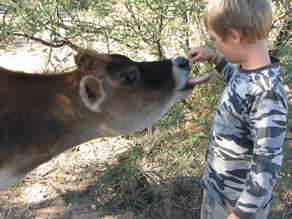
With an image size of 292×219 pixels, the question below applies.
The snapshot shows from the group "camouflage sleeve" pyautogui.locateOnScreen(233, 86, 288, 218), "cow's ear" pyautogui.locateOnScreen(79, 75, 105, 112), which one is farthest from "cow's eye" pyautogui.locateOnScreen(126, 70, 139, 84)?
"camouflage sleeve" pyautogui.locateOnScreen(233, 86, 288, 218)

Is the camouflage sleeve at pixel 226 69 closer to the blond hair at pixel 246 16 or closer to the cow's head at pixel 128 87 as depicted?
the cow's head at pixel 128 87

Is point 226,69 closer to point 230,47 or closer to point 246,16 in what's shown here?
point 230,47

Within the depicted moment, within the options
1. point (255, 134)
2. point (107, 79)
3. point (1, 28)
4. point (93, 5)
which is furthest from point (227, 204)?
point (1, 28)

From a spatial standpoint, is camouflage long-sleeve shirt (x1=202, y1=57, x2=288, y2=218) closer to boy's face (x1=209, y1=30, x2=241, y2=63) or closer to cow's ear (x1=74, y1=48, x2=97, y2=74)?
boy's face (x1=209, y1=30, x2=241, y2=63)

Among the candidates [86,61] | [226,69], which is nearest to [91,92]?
[86,61]

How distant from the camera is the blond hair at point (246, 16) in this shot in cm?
155

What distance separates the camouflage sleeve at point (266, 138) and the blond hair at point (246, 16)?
34 centimetres

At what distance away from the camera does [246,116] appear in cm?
158

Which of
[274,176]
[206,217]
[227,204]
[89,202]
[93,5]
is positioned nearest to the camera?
[274,176]

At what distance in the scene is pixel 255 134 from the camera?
1.50 meters

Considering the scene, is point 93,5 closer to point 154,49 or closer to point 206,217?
point 154,49

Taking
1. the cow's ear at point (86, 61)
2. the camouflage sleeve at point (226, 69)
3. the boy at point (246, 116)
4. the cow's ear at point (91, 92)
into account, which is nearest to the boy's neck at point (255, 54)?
the boy at point (246, 116)

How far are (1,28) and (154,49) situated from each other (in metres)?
1.87

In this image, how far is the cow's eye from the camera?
82.0 inches
